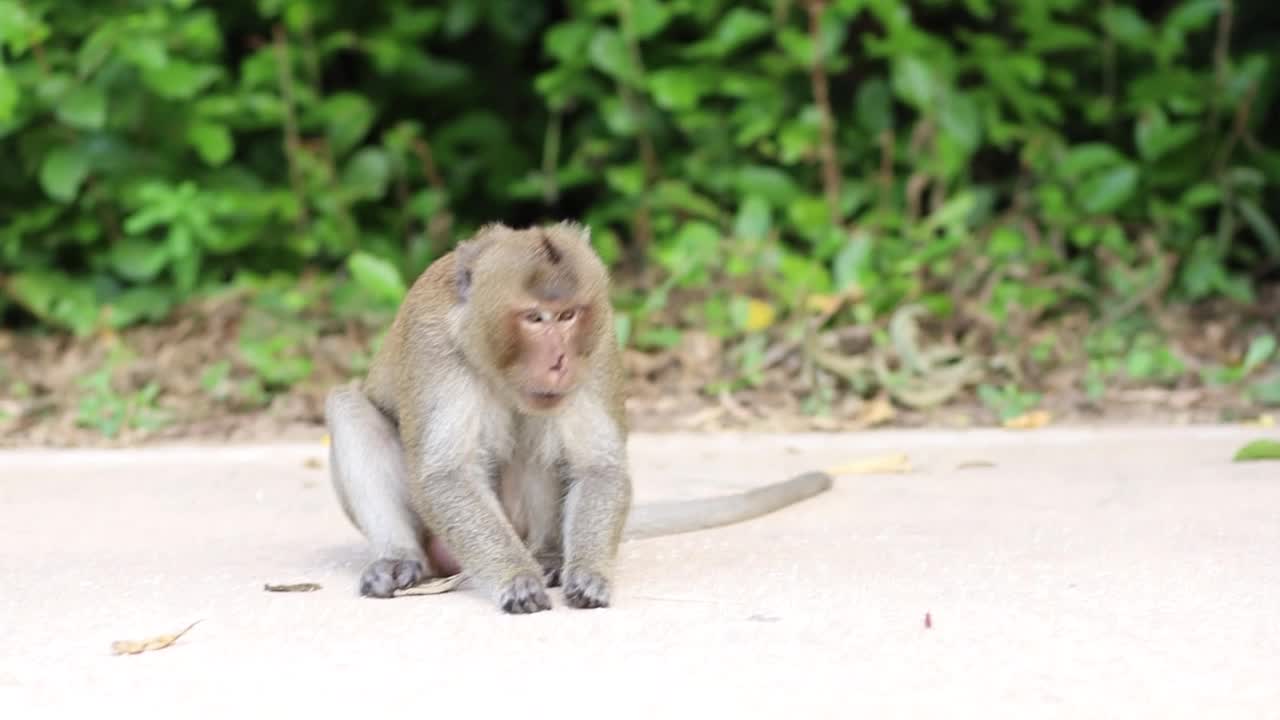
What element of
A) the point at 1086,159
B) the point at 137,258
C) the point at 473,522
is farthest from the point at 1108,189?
the point at 473,522

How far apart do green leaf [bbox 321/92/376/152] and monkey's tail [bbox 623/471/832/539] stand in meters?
4.29

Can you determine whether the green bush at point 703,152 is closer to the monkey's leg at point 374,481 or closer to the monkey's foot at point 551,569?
the monkey's leg at point 374,481

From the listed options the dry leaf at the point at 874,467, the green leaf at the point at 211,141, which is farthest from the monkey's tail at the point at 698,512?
the green leaf at the point at 211,141

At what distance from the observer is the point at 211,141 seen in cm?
827

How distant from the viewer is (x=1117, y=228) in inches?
341

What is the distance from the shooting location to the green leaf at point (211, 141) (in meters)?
8.23

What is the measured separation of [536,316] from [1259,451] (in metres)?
2.94

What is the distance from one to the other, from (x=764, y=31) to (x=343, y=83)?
2.56 meters

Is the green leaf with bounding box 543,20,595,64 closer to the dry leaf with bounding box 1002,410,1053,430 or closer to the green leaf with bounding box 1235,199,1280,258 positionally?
the dry leaf with bounding box 1002,410,1053,430

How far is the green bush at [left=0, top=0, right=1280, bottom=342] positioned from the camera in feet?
26.8

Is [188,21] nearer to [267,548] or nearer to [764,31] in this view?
[764,31]

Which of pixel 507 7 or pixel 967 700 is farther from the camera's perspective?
pixel 507 7

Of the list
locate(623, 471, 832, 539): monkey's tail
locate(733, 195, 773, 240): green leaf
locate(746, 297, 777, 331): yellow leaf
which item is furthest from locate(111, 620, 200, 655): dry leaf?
locate(733, 195, 773, 240): green leaf

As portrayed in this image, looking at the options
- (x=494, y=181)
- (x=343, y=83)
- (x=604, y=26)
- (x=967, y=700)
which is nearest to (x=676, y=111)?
(x=604, y=26)
